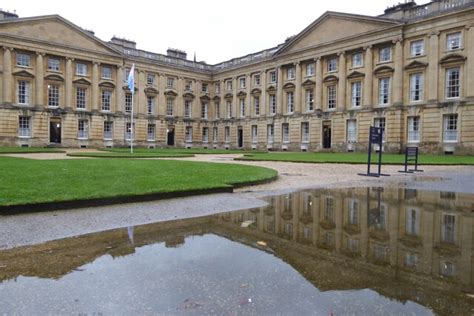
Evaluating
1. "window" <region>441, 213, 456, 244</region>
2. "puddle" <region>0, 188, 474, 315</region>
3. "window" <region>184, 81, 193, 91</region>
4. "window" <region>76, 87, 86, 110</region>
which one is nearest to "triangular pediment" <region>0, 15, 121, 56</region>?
"window" <region>76, 87, 86, 110</region>

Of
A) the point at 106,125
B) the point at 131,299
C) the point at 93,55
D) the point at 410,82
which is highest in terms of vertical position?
the point at 93,55

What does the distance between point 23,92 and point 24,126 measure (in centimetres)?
401

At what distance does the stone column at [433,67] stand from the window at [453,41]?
897mm

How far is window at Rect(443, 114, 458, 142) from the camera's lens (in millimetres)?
34147

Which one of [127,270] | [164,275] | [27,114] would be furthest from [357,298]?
[27,114]

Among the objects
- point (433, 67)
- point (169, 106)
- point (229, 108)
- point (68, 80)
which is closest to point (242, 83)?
point (229, 108)

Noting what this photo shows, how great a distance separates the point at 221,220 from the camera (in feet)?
21.8

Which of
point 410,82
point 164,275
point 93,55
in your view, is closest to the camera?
point 164,275

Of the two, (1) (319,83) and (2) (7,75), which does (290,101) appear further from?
Answer: (2) (7,75)

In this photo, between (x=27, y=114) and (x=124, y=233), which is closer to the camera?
(x=124, y=233)

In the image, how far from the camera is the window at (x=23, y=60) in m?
42.7

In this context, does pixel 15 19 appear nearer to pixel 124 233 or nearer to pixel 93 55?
pixel 93 55

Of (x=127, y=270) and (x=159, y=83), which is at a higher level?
(x=159, y=83)

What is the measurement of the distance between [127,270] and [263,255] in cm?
162
